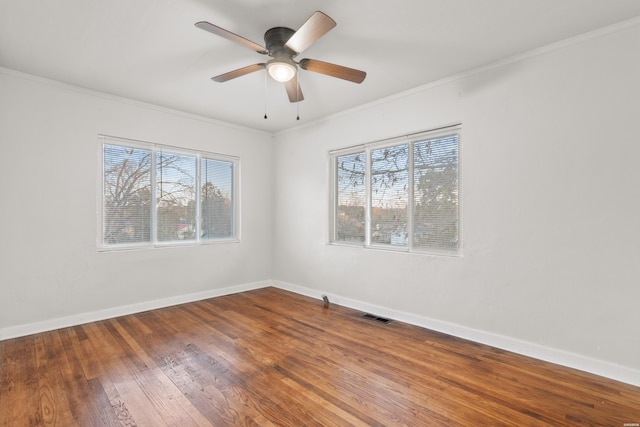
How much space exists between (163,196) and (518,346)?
4.36 metres

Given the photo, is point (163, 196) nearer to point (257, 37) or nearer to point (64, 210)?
point (64, 210)

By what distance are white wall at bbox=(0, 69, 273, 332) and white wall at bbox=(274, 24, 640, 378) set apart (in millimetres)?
2956

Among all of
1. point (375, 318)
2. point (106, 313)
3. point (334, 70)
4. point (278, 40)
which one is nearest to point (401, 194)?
point (375, 318)

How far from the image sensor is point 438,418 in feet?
5.94

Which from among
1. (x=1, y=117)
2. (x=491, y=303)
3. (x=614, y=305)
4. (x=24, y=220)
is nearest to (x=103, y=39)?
(x=1, y=117)

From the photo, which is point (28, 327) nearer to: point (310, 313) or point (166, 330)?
point (166, 330)

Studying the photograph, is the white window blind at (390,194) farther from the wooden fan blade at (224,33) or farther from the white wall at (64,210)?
the white wall at (64,210)

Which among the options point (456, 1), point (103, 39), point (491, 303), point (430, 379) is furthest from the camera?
point (491, 303)

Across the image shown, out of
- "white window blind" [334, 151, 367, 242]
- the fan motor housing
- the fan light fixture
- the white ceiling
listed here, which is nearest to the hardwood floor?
"white window blind" [334, 151, 367, 242]

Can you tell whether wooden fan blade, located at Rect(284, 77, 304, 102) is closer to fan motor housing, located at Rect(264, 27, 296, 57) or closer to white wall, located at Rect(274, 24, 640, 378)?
fan motor housing, located at Rect(264, 27, 296, 57)

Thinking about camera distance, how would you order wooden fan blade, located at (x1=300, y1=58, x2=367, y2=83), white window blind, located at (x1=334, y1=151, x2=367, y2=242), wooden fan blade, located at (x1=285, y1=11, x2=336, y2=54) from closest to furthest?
wooden fan blade, located at (x1=285, y1=11, x2=336, y2=54) → wooden fan blade, located at (x1=300, y1=58, x2=367, y2=83) → white window blind, located at (x1=334, y1=151, x2=367, y2=242)

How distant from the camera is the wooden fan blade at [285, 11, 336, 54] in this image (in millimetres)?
1801

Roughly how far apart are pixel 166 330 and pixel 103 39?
9.06 feet

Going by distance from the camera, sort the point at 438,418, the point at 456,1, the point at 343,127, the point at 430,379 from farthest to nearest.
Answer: the point at 343,127, the point at 430,379, the point at 456,1, the point at 438,418
